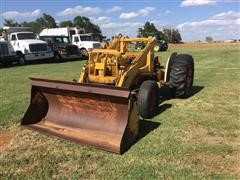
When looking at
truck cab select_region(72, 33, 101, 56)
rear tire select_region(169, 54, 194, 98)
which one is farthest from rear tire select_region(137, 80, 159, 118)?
truck cab select_region(72, 33, 101, 56)

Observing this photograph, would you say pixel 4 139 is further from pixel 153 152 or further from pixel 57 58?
pixel 57 58

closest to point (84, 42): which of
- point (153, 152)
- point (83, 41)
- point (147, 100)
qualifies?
point (83, 41)

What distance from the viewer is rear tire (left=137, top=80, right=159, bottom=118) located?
6.92m

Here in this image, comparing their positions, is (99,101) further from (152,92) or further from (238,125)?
(238,125)

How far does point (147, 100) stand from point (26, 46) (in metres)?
18.3

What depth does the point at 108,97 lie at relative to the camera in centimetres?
585

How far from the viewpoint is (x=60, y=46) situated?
25797 millimetres

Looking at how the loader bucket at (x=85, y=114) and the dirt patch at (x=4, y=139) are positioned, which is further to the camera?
the dirt patch at (x=4, y=139)

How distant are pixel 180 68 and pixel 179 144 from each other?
10.8ft

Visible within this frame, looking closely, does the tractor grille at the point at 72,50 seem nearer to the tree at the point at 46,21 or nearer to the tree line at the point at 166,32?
the tree line at the point at 166,32

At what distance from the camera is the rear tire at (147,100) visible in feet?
22.7

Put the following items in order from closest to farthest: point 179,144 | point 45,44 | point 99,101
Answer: point 179,144 < point 99,101 < point 45,44

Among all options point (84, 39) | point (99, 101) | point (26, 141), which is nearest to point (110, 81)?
point (99, 101)

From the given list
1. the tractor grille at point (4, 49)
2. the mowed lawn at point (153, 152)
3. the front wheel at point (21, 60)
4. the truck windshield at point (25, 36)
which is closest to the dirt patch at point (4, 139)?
the mowed lawn at point (153, 152)
